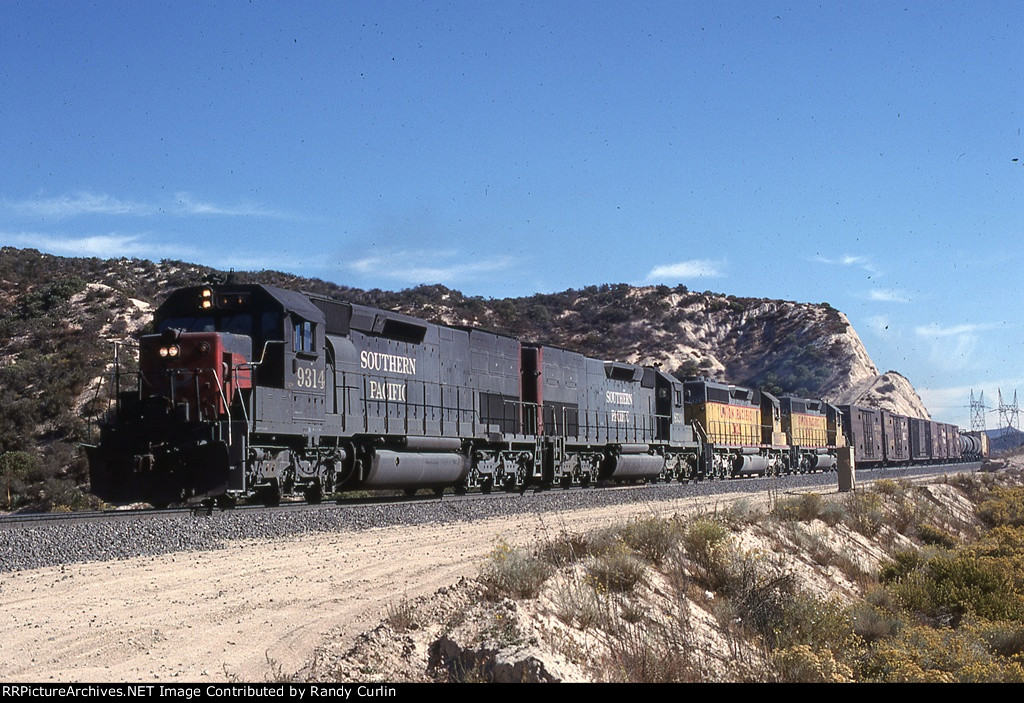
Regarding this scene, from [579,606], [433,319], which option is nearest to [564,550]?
[579,606]

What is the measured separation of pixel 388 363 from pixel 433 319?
4645cm

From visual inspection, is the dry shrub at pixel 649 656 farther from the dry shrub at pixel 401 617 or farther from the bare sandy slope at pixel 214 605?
the bare sandy slope at pixel 214 605

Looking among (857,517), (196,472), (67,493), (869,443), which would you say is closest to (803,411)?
(869,443)

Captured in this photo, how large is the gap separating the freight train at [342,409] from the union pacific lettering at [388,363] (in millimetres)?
32

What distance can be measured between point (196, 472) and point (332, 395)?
352 centimetres

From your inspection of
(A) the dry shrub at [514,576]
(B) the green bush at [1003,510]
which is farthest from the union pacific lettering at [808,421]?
(A) the dry shrub at [514,576]

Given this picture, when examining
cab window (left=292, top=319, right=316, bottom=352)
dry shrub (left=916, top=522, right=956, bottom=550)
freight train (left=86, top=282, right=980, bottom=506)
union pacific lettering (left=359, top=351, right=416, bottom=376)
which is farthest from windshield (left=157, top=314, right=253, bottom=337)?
dry shrub (left=916, top=522, right=956, bottom=550)

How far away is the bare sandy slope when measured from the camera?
608 cm

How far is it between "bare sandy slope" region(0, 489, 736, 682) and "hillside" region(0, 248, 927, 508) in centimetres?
1748

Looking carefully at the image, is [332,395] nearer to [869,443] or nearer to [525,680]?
[525,680]

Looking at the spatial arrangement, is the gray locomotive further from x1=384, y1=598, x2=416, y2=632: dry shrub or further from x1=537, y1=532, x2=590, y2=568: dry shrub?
x1=384, y1=598, x2=416, y2=632: dry shrub

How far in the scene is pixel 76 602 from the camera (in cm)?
796

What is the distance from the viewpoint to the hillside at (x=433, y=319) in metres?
32.8

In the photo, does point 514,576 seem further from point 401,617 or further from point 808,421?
point 808,421
